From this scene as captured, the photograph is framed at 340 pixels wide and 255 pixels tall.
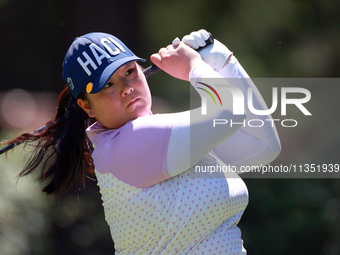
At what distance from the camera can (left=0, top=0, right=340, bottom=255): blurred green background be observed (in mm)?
3408

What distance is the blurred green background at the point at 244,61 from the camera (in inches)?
134

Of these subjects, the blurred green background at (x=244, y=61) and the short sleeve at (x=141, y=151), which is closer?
the short sleeve at (x=141, y=151)

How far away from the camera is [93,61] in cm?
122

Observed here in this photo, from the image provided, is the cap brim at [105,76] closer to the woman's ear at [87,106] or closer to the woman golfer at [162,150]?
the woman golfer at [162,150]

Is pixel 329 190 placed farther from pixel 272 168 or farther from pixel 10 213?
pixel 10 213

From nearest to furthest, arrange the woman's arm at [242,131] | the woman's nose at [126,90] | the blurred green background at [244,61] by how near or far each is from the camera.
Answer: the woman's nose at [126,90]
the woman's arm at [242,131]
the blurred green background at [244,61]

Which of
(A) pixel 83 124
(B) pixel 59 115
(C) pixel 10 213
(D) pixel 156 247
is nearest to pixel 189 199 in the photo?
(D) pixel 156 247

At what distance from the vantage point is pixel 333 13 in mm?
3453

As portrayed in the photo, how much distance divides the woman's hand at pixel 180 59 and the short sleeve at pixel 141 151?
18 centimetres

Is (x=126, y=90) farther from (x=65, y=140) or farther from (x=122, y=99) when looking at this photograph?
(x=65, y=140)

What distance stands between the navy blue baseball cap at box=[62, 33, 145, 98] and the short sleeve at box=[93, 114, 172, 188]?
167 mm

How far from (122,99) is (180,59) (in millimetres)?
220

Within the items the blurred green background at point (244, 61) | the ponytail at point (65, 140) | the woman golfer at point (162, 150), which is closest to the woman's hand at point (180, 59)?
the woman golfer at point (162, 150)

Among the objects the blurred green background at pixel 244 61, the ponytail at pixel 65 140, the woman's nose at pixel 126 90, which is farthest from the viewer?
the blurred green background at pixel 244 61
